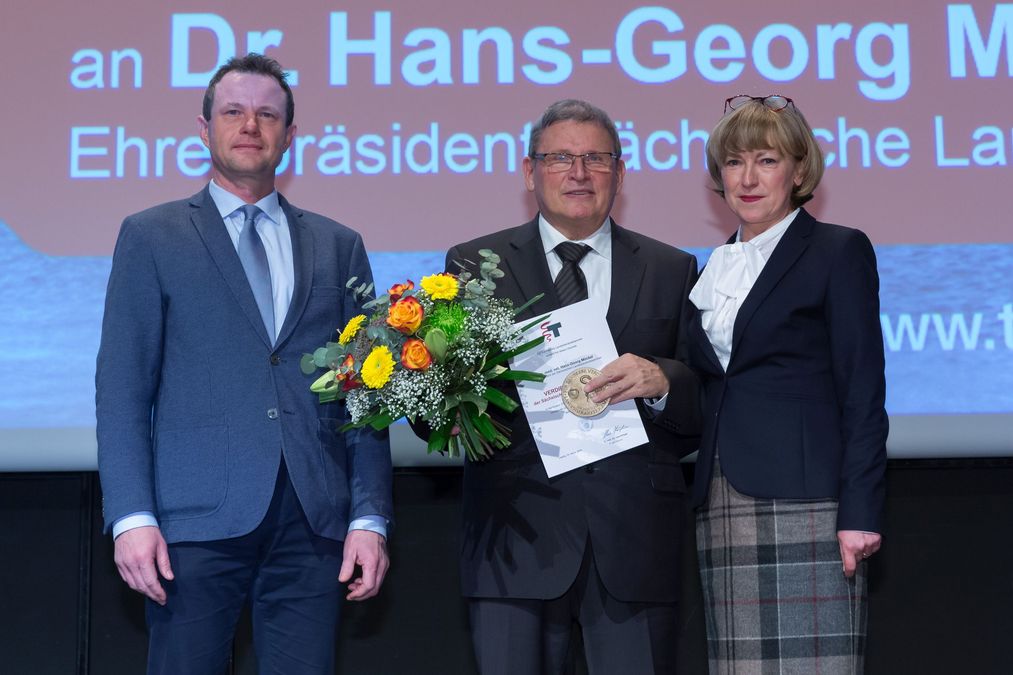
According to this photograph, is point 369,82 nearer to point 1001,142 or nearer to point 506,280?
point 506,280

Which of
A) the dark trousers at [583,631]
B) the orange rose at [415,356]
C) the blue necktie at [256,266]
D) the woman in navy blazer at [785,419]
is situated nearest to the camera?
the orange rose at [415,356]

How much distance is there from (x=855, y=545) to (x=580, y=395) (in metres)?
0.65

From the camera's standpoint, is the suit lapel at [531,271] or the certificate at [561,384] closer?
the certificate at [561,384]

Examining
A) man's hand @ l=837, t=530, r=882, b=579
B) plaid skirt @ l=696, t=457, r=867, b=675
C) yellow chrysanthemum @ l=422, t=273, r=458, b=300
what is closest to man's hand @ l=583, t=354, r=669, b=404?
plaid skirt @ l=696, t=457, r=867, b=675

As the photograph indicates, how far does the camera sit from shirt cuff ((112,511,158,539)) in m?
2.29

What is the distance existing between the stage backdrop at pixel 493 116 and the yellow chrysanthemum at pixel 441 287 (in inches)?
50.9

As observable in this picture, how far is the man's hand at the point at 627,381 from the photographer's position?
242 cm

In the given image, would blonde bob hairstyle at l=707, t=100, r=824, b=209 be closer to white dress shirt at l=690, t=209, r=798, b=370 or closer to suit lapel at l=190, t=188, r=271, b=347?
Result: white dress shirt at l=690, t=209, r=798, b=370

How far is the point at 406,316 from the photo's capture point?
2.22 m

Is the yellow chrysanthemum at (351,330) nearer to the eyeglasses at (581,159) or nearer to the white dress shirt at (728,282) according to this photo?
the eyeglasses at (581,159)

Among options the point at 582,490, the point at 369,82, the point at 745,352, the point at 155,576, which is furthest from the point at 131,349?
the point at 369,82

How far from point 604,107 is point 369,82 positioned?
78cm

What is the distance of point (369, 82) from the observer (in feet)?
12.0

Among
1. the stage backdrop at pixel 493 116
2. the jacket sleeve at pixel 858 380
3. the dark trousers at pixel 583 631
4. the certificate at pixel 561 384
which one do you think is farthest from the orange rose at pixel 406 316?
the stage backdrop at pixel 493 116
